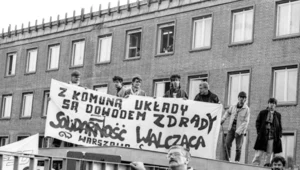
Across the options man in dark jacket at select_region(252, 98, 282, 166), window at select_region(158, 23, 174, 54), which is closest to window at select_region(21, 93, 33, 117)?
window at select_region(158, 23, 174, 54)

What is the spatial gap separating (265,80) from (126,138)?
2023cm

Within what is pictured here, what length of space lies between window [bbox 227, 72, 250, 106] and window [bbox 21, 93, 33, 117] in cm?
1928

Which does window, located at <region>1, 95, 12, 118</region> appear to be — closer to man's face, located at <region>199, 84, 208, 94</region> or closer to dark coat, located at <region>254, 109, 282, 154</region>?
dark coat, located at <region>254, 109, 282, 154</region>

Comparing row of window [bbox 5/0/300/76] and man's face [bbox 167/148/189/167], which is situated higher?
row of window [bbox 5/0/300/76]

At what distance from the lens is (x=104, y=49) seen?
47.1 meters

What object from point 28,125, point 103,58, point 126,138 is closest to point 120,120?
point 126,138

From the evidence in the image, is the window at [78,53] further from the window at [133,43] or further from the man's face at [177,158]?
the man's face at [177,158]

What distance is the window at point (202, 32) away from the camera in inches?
1580

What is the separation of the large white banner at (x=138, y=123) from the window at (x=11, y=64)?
127 ft

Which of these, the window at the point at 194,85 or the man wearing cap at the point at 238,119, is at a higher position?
the window at the point at 194,85

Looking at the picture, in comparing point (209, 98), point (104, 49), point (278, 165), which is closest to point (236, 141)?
point (209, 98)

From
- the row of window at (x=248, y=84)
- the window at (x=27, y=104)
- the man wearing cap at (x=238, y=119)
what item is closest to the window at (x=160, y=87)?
the row of window at (x=248, y=84)

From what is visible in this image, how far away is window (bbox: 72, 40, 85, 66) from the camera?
160ft

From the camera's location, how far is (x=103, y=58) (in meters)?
47.0
